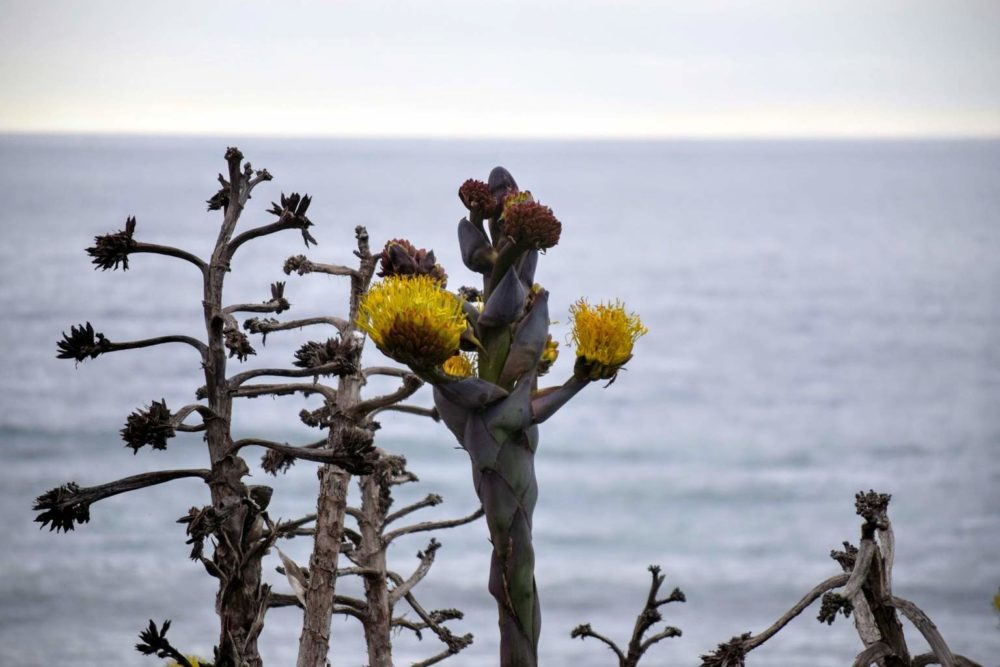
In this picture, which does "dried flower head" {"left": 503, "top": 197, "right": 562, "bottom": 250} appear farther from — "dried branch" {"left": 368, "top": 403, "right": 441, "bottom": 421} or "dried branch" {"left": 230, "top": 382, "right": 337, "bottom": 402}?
"dried branch" {"left": 230, "top": 382, "right": 337, "bottom": 402}

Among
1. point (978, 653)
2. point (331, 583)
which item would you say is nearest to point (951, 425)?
point (978, 653)

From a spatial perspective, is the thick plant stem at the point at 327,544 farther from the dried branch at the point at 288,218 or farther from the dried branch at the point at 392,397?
the dried branch at the point at 288,218

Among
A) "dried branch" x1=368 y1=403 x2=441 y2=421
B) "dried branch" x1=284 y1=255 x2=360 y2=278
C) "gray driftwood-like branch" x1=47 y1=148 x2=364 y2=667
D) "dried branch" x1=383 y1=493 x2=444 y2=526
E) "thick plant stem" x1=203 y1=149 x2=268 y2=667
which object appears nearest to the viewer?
"gray driftwood-like branch" x1=47 y1=148 x2=364 y2=667

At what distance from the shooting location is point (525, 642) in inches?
122

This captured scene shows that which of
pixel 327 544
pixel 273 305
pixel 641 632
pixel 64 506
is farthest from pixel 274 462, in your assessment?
pixel 641 632

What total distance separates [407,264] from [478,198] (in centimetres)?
25

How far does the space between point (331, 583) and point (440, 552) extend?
31280 millimetres

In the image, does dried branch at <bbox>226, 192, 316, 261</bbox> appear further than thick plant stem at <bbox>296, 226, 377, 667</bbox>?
No

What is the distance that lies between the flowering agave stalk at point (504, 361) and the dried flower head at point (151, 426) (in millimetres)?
511

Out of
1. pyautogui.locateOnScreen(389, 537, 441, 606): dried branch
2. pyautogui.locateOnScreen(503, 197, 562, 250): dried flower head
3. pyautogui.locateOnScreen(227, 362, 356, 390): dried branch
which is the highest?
pyautogui.locateOnScreen(503, 197, 562, 250): dried flower head

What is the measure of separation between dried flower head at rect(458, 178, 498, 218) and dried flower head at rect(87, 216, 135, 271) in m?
0.83

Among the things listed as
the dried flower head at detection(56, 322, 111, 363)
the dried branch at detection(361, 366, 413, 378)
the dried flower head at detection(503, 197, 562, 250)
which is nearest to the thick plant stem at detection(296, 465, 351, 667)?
the dried branch at detection(361, 366, 413, 378)

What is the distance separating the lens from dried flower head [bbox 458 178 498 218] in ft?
11.0

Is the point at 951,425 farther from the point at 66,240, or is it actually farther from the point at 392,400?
the point at 66,240
